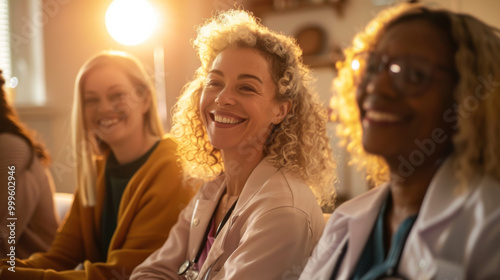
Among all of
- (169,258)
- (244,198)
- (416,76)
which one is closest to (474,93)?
(416,76)

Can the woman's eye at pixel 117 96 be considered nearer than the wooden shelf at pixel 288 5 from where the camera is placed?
Yes

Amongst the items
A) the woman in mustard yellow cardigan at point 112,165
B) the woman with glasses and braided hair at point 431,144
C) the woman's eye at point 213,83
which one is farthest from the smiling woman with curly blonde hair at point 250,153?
the woman with glasses and braided hair at point 431,144

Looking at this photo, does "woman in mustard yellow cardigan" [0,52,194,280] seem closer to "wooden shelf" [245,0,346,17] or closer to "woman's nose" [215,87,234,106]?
"woman's nose" [215,87,234,106]

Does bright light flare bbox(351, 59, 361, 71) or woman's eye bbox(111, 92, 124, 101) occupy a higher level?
bright light flare bbox(351, 59, 361, 71)

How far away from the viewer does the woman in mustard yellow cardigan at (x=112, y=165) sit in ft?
6.05

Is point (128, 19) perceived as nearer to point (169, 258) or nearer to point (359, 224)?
point (169, 258)

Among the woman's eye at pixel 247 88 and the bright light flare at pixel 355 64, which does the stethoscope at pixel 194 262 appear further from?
the bright light flare at pixel 355 64

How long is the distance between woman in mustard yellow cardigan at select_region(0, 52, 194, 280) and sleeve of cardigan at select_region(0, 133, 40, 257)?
0.50ft

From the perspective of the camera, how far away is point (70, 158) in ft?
13.1

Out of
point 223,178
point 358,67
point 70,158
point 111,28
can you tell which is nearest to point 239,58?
point 223,178

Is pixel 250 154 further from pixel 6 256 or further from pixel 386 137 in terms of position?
pixel 6 256

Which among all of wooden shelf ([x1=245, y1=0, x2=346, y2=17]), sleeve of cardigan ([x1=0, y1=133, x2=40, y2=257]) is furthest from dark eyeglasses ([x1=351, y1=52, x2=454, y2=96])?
wooden shelf ([x1=245, y1=0, x2=346, y2=17])

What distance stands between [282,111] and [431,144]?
717 millimetres

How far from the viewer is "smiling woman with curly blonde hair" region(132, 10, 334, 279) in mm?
1355
